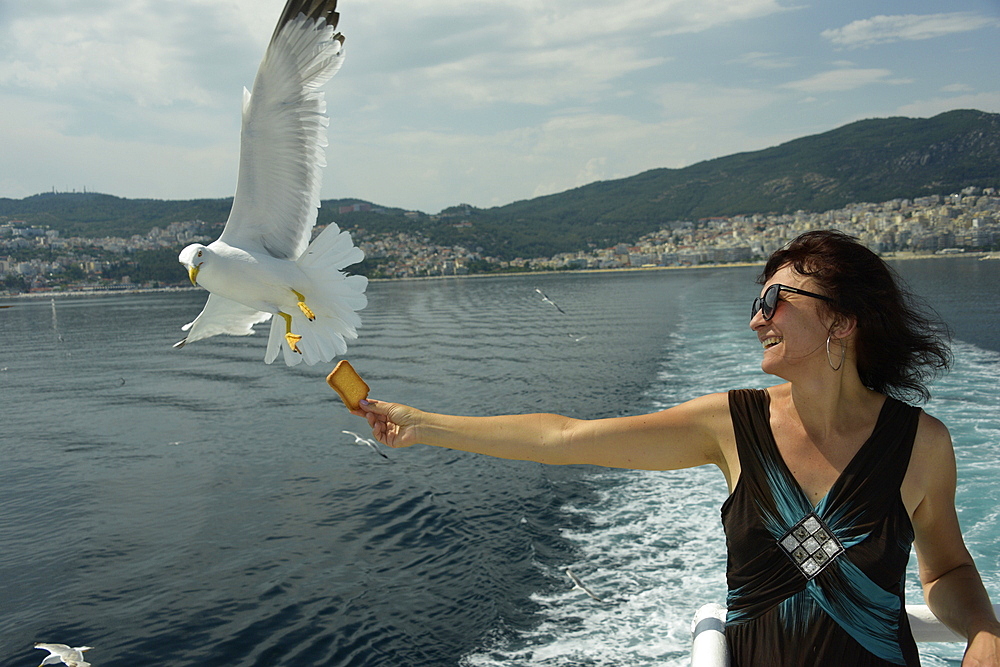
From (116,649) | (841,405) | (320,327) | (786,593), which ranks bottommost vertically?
(116,649)

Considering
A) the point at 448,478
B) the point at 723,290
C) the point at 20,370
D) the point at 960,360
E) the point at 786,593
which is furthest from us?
the point at 723,290

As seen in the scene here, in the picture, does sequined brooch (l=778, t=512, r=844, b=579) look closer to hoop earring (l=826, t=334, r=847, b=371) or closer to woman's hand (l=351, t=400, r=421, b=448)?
hoop earring (l=826, t=334, r=847, b=371)

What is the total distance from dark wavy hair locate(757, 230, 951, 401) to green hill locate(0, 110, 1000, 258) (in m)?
67.9

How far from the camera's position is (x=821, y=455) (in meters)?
1.48

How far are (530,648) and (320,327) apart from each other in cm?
376

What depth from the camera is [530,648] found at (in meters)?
5.09

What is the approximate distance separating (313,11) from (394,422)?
5.84 ft

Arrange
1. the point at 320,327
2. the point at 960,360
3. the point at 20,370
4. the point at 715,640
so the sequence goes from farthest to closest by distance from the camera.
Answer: the point at 20,370
the point at 960,360
the point at 320,327
the point at 715,640

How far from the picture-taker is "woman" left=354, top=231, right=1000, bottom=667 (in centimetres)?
139

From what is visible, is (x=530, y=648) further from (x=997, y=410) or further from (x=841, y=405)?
(x=997, y=410)

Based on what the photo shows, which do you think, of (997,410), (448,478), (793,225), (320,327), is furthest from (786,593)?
(793,225)

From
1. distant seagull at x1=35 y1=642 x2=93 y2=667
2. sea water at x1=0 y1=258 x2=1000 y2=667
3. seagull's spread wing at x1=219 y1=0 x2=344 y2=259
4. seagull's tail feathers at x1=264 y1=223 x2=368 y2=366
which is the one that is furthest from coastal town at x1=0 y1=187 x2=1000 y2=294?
seagull's tail feathers at x1=264 y1=223 x2=368 y2=366

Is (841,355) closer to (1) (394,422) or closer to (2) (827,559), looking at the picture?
(2) (827,559)

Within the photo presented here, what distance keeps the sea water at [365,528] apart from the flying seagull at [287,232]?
357 centimetres
